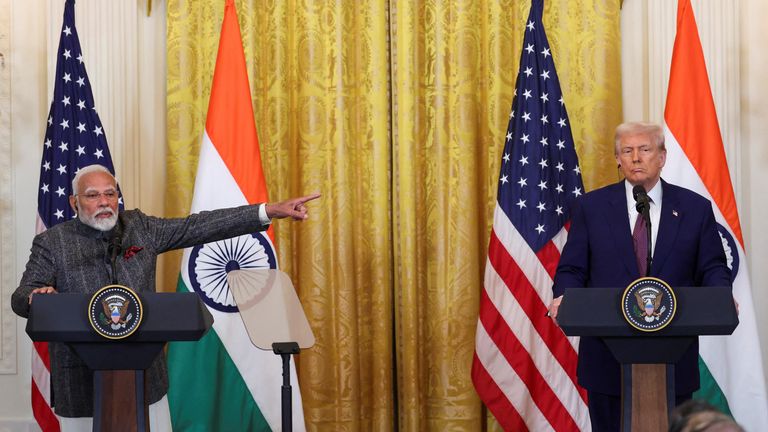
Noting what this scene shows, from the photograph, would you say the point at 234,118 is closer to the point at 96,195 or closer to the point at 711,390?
the point at 96,195

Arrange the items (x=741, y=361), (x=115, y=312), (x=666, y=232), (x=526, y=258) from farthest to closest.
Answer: (x=526, y=258) → (x=741, y=361) → (x=666, y=232) → (x=115, y=312)

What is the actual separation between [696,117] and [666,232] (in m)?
1.64

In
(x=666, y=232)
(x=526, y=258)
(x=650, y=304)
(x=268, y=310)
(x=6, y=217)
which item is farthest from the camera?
(x=6, y=217)

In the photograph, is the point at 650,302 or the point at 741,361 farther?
the point at 741,361

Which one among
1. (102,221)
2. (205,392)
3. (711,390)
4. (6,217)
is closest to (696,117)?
(711,390)

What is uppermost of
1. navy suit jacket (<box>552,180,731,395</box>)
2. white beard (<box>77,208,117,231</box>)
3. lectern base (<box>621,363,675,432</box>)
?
white beard (<box>77,208,117,231</box>)

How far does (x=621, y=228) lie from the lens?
3.80 m

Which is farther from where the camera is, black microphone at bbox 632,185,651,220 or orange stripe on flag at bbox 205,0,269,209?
orange stripe on flag at bbox 205,0,269,209

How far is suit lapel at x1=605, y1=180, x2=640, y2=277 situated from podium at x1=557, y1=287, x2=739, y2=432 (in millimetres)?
444

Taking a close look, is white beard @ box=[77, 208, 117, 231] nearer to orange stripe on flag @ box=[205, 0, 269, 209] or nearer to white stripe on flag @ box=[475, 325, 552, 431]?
orange stripe on flag @ box=[205, 0, 269, 209]

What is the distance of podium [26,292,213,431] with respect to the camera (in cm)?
338

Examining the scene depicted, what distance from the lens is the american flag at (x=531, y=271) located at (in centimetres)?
537

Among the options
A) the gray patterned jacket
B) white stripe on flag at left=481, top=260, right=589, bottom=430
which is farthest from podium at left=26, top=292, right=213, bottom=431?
white stripe on flag at left=481, top=260, right=589, bottom=430

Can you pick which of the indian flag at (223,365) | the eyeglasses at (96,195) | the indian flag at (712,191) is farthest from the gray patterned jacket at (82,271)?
the indian flag at (712,191)
